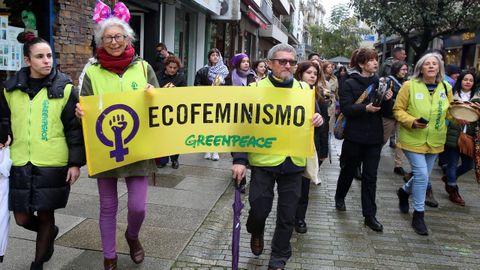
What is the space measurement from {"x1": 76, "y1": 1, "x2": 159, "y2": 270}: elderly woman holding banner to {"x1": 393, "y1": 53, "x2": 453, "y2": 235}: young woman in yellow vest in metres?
2.75

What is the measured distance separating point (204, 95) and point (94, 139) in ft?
2.75

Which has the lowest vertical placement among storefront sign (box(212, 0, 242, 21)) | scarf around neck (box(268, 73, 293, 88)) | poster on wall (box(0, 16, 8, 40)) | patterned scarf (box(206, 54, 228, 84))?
scarf around neck (box(268, 73, 293, 88))

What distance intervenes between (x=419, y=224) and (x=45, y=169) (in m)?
3.71

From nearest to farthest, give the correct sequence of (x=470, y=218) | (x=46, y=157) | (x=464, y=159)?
(x=46, y=157)
(x=470, y=218)
(x=464, y=159)

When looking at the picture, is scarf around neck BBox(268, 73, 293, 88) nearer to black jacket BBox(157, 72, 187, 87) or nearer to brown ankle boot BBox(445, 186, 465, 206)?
black jacket BBox(157, 72, 187, 87)

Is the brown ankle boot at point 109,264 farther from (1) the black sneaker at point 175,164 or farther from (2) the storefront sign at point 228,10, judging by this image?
(2) the storefront sign at point 228,10

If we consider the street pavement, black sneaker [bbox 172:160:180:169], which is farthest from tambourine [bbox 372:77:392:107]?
black sneaker [bbox 172:160:180:169]

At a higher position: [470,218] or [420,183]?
[420,183]

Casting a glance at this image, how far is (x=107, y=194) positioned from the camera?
3367 millimetres

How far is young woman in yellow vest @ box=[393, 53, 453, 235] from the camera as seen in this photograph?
4.75m

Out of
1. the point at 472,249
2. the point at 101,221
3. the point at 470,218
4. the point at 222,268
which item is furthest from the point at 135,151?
the point at 470,218

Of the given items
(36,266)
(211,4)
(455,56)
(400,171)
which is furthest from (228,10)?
(36,266)

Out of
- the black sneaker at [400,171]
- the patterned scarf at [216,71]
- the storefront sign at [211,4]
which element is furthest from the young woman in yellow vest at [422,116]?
the storefront sign at [211,4]

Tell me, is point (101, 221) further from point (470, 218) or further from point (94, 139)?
point (470, 218)
